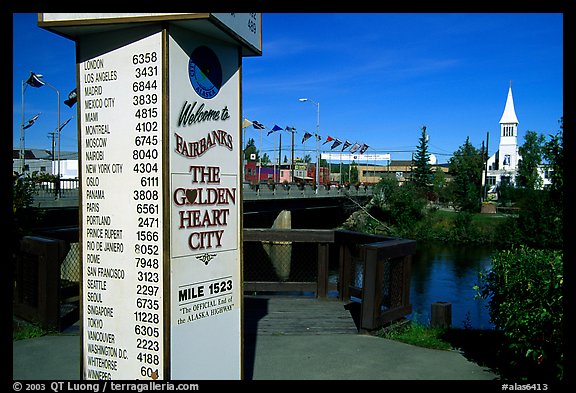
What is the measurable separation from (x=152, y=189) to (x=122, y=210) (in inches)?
13.2

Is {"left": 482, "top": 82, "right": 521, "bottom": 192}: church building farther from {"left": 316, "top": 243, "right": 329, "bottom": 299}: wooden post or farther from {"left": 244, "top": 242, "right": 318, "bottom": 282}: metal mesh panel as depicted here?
{"left": 316, "top": 243, "right": 329, "bottom": 299}: wooden post

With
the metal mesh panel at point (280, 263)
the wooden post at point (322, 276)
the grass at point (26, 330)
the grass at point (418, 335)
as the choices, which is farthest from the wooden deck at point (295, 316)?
the metal mesh panel at point (280, 263)

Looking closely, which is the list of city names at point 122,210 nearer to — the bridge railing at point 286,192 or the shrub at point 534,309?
the shrub at point 534,309

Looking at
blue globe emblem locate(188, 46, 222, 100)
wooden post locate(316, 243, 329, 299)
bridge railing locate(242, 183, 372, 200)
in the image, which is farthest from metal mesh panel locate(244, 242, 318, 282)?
blue globe emblem locate(188, 46, 222, 100)

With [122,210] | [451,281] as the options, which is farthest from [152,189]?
[451,281]

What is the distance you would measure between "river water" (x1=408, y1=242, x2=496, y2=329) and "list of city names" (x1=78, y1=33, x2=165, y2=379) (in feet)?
21.4

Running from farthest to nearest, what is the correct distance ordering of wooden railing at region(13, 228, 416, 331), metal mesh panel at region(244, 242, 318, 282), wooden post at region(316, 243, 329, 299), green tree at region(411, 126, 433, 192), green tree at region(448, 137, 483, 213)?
1. green tree at region(411, 126, 433, 192)
2. green tree at region(448, 137, 483, 213)
3. metal mesh panel at region(244, 242, 318, 282)
4. wooden post at region(316, 243, 329, 299)
5. wooden railing at region(13, 228, 416, 331)

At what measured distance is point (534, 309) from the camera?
15.4 feet

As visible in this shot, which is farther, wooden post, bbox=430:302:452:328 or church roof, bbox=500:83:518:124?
church roof, bbox=500:83:518:124

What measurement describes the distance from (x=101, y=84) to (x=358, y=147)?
2592 inches

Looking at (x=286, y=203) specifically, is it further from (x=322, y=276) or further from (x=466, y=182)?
(x=322, y=276)

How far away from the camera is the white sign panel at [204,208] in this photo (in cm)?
425

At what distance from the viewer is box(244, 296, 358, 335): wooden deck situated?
7324 millimetres
